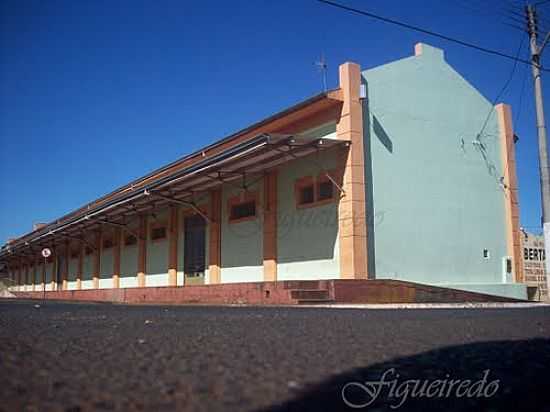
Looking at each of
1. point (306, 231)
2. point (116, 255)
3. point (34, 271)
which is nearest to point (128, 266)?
point (116, 255)

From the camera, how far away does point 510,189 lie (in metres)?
19.4

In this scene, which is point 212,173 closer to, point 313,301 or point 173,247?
point 313,301

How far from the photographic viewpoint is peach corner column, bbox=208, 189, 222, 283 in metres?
20.1

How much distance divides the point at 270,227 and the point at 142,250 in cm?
1082

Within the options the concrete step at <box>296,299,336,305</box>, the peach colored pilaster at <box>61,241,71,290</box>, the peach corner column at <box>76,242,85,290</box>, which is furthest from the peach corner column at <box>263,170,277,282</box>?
the peach colored pilaster at <box>61,241,71,290</box>

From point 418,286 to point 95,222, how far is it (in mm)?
19425

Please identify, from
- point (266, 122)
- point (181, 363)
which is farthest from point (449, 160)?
point (181, 363)

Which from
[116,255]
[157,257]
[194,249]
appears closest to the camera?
[194,249]

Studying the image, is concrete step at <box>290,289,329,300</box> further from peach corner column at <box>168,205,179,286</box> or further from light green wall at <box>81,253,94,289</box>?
light green wall at <box>81,253,94,289</box>

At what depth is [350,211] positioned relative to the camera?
47.7 ft

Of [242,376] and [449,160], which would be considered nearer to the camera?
[242,376]

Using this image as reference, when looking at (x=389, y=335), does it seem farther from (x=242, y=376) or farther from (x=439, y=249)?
(x=439, y=249)

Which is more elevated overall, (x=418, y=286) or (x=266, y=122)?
(x=266, y=122)

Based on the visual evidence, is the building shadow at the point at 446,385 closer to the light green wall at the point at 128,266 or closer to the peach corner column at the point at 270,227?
the peach corner column at the point at 270,227
